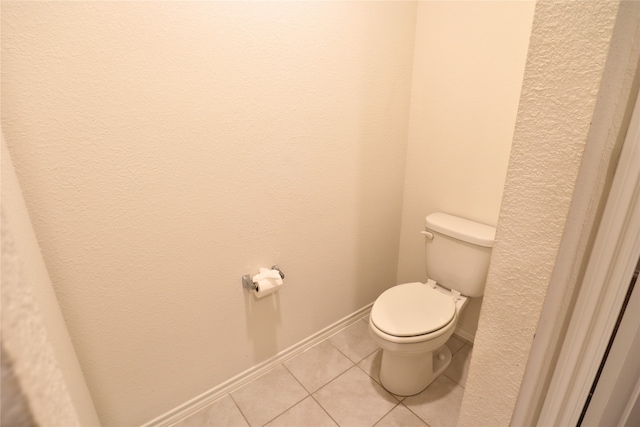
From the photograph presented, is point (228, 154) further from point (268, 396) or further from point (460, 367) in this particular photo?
point (460, 367)

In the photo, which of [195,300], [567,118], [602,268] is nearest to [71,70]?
[195,300]

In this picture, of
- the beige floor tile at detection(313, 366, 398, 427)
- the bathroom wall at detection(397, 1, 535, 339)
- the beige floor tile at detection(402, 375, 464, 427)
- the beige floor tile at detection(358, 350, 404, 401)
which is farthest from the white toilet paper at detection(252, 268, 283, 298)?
the bathroom wall at detection(397, 1, 535, 339)

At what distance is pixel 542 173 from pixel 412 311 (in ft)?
3.35

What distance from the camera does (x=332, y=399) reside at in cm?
142

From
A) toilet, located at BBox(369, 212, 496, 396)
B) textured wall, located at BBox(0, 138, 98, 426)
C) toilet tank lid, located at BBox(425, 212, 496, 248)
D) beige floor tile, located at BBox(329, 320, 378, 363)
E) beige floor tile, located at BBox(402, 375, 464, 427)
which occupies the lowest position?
beige floor tile, located at BBox(402, 375, 464, 427)

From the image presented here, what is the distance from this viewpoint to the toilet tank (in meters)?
1.43

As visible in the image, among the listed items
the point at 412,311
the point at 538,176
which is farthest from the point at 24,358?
the point at 412,311

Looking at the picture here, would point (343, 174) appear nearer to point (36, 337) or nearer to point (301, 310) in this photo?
point (301, 310)

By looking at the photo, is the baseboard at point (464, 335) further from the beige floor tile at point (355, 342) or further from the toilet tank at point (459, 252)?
the beige floor tile at point (355, 342)

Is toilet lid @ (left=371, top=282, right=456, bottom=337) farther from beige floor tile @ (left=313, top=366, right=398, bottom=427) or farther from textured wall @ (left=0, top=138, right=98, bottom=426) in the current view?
textured wall @ (left=0, top=138, right=98, bottom=426)

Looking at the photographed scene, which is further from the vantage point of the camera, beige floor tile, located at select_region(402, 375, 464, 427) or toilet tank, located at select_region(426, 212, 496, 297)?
toilet tank, located at select_region(426, 212, 496, 297)

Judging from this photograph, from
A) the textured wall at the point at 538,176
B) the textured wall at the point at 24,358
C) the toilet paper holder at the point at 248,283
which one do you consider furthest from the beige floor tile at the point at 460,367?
the textured wall at the point at 24,358

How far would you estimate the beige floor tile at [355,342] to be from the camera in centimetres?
169

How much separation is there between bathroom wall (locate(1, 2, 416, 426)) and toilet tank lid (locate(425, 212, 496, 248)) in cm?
36
